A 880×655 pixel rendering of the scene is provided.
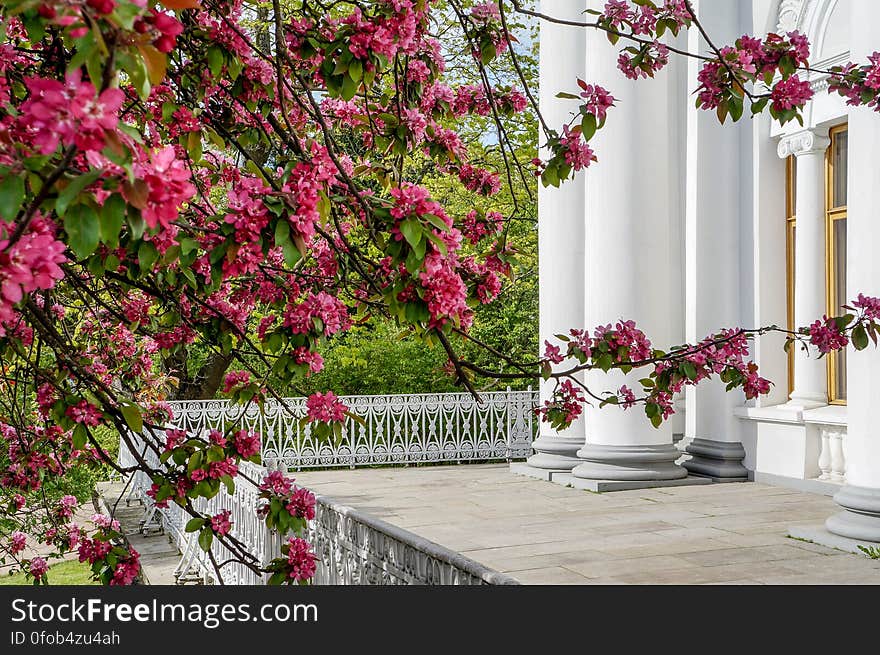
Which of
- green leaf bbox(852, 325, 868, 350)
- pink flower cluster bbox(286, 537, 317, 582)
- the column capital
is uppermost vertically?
the column capital

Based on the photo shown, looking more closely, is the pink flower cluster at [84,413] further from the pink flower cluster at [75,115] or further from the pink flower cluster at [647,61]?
the pink flower cluster at [647,61]

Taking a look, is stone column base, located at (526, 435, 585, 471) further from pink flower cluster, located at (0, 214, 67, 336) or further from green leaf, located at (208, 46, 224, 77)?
pink flower cluster, located at (0, 214, 67, 336)

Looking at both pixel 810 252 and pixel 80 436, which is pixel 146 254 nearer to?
pixel 80 436

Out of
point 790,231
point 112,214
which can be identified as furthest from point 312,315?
point 790,231

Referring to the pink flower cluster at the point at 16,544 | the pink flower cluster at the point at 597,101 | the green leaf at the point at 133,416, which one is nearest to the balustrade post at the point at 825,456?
the pink flower cluster at the point at 597,101

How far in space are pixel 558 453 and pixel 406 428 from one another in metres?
4.00

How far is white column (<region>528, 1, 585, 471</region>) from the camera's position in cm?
1179

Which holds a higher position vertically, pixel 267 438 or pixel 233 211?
pixel 233 211

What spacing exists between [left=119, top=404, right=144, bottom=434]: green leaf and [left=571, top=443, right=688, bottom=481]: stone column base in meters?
8.17

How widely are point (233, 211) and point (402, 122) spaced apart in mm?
1323

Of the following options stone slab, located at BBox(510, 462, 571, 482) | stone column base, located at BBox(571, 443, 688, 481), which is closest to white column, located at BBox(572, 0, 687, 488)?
stone column base, located at BBox(571, 443, 688, 481)
